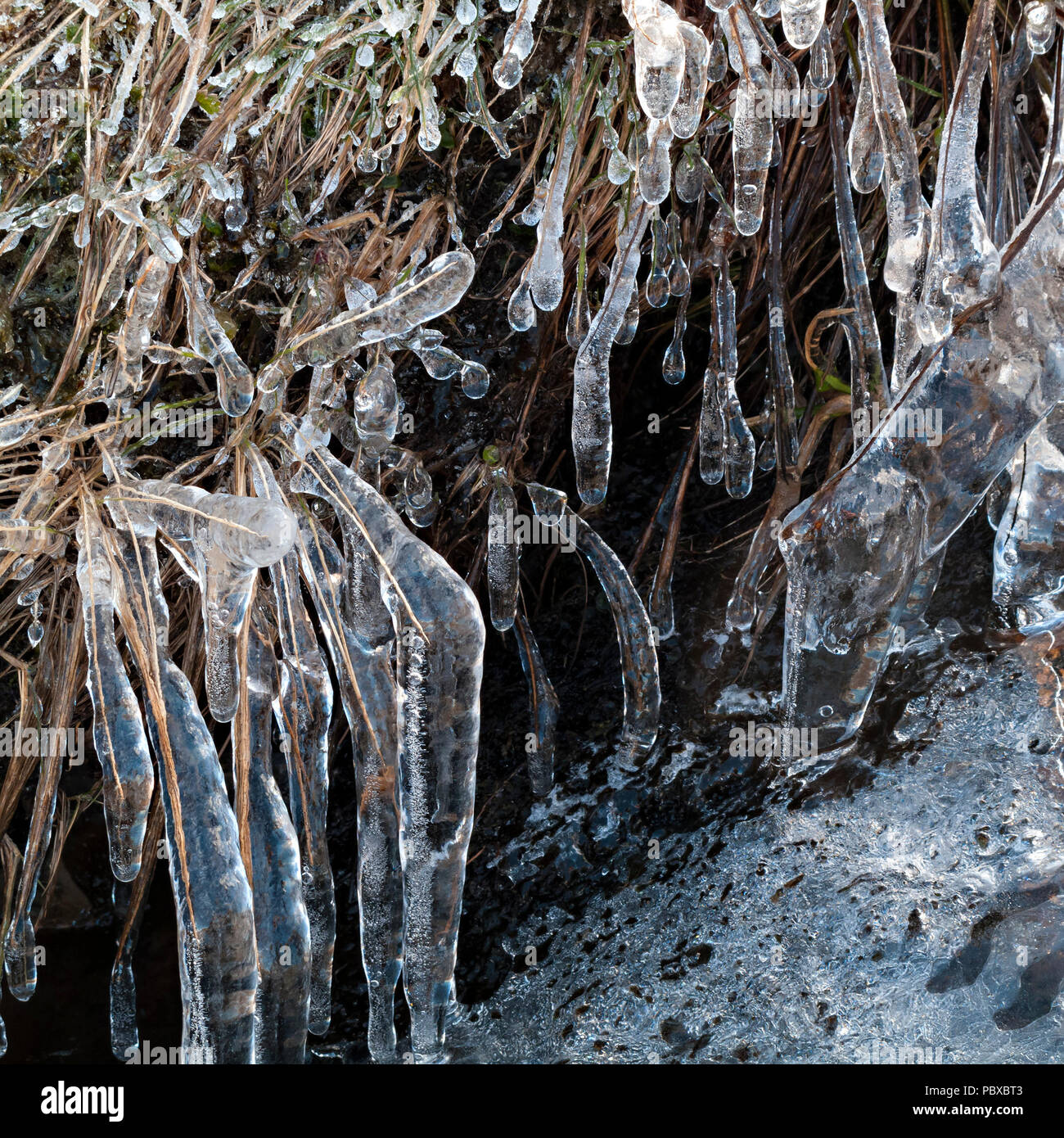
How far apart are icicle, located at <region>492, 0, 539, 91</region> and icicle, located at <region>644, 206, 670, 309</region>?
0.33 meters

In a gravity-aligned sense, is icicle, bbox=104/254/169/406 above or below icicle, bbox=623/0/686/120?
below

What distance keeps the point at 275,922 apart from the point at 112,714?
1.27 ft

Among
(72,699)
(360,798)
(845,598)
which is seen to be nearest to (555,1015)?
(360,798)

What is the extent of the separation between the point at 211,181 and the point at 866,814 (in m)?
1.45

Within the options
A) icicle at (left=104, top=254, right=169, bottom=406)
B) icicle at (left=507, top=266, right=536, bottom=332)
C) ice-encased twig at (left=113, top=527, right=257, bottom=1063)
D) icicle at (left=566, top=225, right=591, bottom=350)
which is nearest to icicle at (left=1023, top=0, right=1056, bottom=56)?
icicle at (left=566, top=225, right=591, bottom=350)

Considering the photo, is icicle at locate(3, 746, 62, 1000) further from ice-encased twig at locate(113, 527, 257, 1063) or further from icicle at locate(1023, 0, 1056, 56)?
icicle at locate(1023, 0, 1056, 56)

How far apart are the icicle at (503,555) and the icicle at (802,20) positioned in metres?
0.79

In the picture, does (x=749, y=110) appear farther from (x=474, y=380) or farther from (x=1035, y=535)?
(x=1035, y=535)

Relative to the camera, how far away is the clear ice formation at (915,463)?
4.35 ft

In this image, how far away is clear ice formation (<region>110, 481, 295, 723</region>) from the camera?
4.38 ft

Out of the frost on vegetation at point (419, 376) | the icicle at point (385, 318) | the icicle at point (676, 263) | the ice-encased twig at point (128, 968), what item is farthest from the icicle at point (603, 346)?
the ice-encased twig at point (128, 968)

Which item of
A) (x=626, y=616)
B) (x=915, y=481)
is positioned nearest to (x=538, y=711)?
(x=626, y=616)

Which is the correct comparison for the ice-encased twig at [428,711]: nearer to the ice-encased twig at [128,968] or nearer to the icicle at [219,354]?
the icicle at [219,354]

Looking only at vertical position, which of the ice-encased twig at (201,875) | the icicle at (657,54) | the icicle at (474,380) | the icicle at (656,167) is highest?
the icicle at (657,54)
